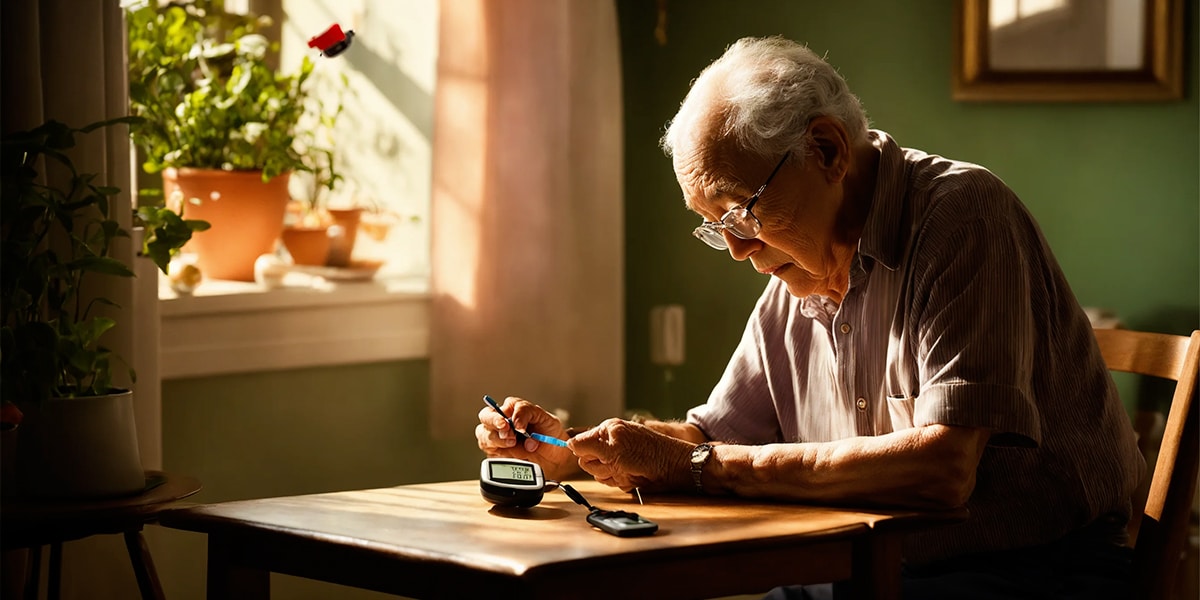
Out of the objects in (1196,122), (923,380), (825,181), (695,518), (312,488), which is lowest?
(312,488)

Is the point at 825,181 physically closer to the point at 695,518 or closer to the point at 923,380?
the point at 923,380

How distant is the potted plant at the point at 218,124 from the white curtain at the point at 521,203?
0.37 meters

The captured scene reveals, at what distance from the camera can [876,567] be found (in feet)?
4.99

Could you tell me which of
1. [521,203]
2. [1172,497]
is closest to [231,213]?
[521,203]

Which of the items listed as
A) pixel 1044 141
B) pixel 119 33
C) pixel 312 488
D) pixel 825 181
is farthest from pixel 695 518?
pixel 1044 141

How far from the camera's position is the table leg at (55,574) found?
215 cm

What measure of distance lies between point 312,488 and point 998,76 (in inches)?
74.1

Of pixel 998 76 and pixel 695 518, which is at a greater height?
pixel 998 76

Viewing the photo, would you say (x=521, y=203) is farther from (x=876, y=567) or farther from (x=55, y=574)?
(x=876, y=567)

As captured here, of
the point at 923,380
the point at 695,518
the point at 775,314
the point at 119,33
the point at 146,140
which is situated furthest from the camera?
the point at 146,140

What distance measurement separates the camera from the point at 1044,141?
3055 mm

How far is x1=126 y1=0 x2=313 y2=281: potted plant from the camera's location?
111 inches

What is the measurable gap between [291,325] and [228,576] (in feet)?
4.37

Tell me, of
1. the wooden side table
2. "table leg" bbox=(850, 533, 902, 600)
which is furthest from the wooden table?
the wooden side table
